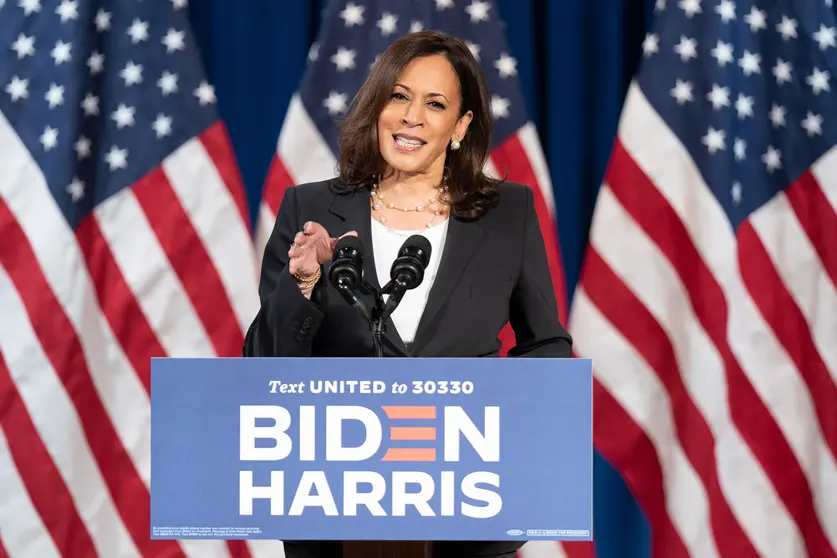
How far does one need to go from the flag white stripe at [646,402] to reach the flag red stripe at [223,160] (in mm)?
1156

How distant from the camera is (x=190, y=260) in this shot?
314cm

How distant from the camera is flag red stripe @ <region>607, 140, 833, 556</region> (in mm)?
3094

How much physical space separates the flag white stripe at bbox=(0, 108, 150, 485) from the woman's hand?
1.52 m

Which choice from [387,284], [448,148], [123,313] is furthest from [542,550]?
[387,284]

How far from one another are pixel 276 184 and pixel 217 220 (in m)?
0.24

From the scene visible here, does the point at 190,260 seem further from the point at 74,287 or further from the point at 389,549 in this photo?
the point at 389,549

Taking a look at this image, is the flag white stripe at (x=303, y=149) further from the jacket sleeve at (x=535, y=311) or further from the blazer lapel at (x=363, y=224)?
the jacket sleeve at (x=535, y=311)

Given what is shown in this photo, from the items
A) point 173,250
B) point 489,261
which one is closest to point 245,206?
point 173,250

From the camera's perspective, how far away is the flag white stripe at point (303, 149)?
3.10 m

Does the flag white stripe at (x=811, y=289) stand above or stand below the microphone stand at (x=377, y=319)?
above

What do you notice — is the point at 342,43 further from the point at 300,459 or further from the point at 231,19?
the point at 300,459

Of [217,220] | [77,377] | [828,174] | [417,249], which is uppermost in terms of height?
[828,174]

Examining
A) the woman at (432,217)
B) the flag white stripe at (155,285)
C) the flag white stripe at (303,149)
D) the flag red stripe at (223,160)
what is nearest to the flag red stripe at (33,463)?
the flag white stripe at (155,285)

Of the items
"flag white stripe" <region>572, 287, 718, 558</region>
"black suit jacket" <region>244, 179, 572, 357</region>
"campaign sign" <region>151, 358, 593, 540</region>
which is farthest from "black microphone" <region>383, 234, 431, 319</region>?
"flag white stripe" <region>572, 287, 718, 558</region>
